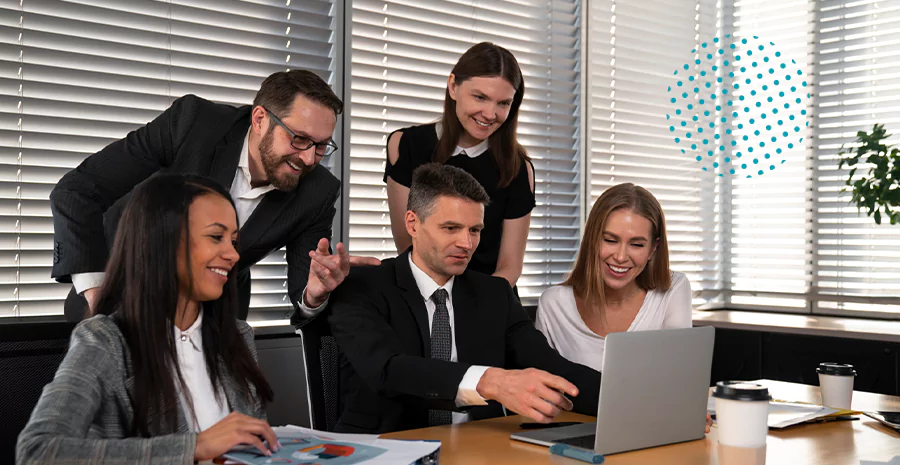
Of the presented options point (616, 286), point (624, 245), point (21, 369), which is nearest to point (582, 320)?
point (616, 286)

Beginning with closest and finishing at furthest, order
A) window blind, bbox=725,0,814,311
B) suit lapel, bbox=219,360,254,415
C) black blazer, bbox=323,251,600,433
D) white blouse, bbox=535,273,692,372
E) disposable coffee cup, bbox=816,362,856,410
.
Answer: suit lapel, bbox=219,360,254,415
black blazer, bbox=323,251,600,433
disposable coffee cup, bbox=816,362,856,410
white blouse, bbox=535,273,692,372
window blind, bbox=725,0,814,311

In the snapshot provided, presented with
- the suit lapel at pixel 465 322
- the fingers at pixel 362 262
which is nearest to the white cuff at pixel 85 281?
the fingers at pixel 362 262

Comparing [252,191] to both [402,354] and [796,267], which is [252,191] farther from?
[796,267]

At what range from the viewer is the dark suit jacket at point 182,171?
2031 millimetres

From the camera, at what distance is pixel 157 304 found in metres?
1.57

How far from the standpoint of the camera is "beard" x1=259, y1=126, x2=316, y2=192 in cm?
212

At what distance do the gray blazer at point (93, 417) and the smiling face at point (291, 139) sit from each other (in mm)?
692

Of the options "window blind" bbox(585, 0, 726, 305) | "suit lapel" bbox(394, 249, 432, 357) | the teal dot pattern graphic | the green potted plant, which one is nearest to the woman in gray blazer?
"suit lapel" bbox(394, 249, 432, 357)

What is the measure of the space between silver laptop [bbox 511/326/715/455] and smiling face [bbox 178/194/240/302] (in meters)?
0.63

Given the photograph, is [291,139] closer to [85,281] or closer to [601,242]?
[85,281]

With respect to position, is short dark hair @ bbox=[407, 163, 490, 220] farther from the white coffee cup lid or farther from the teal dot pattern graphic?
A: the teal dot pattern graphic

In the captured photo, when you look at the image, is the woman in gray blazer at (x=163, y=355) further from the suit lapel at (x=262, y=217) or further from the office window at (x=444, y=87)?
the office window at (x=444, y=87)

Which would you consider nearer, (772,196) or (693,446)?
(693,446)

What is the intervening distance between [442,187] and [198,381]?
805 millimetres
